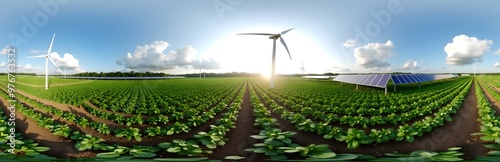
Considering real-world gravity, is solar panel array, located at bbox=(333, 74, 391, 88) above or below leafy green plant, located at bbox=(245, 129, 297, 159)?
above

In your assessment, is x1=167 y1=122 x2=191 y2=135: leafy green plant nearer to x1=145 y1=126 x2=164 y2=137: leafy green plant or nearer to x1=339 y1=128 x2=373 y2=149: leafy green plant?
x1=145 y1=126 x2=164 y2=137: leafy green plant

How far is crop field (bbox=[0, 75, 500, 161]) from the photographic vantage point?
107 inches

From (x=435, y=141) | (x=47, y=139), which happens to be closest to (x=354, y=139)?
(x=435, y=141)

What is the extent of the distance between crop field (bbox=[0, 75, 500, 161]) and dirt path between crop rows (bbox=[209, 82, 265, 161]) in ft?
0.05

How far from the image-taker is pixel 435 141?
3418 millimetres

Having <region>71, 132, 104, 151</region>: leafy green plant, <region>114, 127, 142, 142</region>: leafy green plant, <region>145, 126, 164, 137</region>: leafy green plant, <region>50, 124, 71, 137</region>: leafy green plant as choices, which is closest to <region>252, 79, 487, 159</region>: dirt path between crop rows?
<region>145, 126, 164, 137</region>: leafy green plant

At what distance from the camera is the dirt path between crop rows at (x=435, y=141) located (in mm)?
2982

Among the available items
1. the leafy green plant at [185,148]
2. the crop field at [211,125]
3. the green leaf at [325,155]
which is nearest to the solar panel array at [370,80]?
the crop field at [211,125]

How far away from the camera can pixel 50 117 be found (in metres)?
3.53

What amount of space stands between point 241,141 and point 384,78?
77.4 inches

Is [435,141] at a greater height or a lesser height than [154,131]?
lesser

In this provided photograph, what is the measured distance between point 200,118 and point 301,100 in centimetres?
161

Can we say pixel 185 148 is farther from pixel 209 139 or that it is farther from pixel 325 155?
pixel 325 155

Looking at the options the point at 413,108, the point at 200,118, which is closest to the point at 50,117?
the point at 200,118
